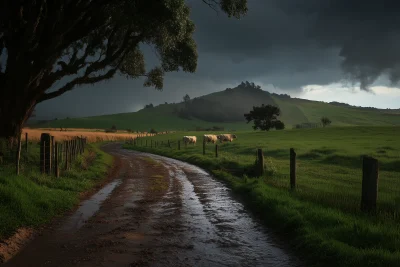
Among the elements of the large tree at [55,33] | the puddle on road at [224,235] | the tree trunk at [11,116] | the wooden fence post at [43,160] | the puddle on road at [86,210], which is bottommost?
the puddle on road at [86,210]

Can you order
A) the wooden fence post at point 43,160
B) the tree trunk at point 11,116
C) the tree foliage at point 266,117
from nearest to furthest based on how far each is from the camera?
the wooden fence post at point 43,160, the tree trunk at point 11,116, the tree foliage at point 266,117

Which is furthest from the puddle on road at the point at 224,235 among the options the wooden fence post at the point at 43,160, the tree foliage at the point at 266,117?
the tree foliage at the point at 266,117

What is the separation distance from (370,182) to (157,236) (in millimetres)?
5366

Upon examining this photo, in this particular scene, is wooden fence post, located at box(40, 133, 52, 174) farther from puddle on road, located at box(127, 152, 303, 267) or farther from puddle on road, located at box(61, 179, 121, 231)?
puddle on road, located at box(127, 152, 303, 267)

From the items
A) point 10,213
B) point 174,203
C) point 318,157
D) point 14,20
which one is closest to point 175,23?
point 14,20

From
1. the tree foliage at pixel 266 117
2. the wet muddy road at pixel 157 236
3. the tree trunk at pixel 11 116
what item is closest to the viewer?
the wet muddy road at pixel 157 236

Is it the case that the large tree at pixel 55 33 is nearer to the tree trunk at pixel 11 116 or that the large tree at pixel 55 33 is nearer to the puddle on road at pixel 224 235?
the tree trunk at pixel 11 116

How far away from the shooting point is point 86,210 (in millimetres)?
10844

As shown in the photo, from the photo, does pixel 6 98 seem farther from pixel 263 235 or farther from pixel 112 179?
pixel 263 235

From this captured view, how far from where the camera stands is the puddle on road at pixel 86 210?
29.5 feet

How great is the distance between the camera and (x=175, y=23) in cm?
1705

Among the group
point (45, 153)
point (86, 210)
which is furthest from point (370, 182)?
point (45, 153)

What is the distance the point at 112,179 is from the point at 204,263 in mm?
13338

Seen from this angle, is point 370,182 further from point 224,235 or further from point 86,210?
point 86,210
